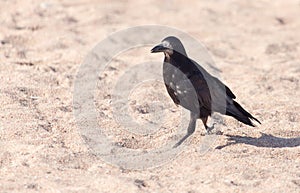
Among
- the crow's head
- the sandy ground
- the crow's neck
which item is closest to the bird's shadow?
the sandy ground

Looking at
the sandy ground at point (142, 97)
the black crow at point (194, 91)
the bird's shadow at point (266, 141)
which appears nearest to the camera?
the sandy ground at point (142, 97)

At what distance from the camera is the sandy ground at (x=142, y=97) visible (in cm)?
529

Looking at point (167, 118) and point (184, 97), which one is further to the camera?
point (167, 118)

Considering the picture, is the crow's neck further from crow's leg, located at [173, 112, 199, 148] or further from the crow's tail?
the crow's tail

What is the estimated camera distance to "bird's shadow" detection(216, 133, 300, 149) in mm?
6095

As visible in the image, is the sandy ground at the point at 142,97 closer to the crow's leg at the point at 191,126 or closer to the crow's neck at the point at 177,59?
the crow's leg at the point at 191,126

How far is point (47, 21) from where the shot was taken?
9.91m

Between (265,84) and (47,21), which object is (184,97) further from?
(47,21)

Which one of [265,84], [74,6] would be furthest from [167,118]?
[74,6]

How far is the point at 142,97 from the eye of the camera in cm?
730

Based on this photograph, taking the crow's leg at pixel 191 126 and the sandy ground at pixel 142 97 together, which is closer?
the sandy ground at pixel 142 97

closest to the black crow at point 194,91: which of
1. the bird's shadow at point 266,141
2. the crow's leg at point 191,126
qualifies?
the crow's leg at point 191,126

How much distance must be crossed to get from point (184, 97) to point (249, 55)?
3.32 m

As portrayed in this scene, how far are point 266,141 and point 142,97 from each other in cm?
Result: 160
